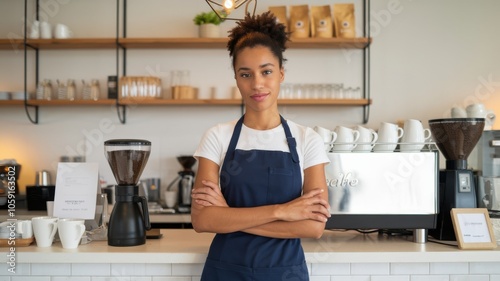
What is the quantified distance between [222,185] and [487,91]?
130 inches

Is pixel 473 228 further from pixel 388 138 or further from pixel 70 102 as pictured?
pixel 70 102

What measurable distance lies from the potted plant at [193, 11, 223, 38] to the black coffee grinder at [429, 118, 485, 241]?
2333mm

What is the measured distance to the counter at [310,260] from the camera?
74.3 inches

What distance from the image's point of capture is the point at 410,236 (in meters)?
2.25

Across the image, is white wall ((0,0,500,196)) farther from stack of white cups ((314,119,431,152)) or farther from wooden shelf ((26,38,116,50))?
stack of white cups ((314,119,431,152))

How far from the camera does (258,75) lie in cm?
166

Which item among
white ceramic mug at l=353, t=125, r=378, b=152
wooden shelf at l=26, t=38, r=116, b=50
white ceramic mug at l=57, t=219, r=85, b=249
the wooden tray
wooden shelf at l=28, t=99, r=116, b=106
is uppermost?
wooden shelf at l=26, t=38, r=116, b=50

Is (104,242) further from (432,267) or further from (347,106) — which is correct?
(347,106)

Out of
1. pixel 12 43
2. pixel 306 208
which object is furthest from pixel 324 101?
pixel 12 43

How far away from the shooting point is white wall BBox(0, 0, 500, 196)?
431 centimetres

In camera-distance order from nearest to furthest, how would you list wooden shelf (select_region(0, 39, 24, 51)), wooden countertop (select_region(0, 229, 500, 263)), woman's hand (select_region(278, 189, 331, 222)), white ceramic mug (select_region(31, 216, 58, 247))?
woman's hand (select_region(278, 189, 331, 222))
wooden countertop (select_region(0, 229, 500, 263))
white ceramic mug (select_region(31, 216, 58, 247))
wooden shelf (select_region(0, 39, 24, 51))

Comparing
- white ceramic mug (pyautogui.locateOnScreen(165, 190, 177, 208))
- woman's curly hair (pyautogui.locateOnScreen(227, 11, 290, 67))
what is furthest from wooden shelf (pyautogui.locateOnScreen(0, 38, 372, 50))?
woman's curly hair (pyautogui.locateOnScreen(227, 11, 290, 67))

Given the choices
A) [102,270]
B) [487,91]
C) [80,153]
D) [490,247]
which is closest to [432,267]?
[490,247]

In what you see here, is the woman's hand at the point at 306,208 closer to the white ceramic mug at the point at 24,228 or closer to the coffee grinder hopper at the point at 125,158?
the coffee grinder hopper at the point at 125,158
